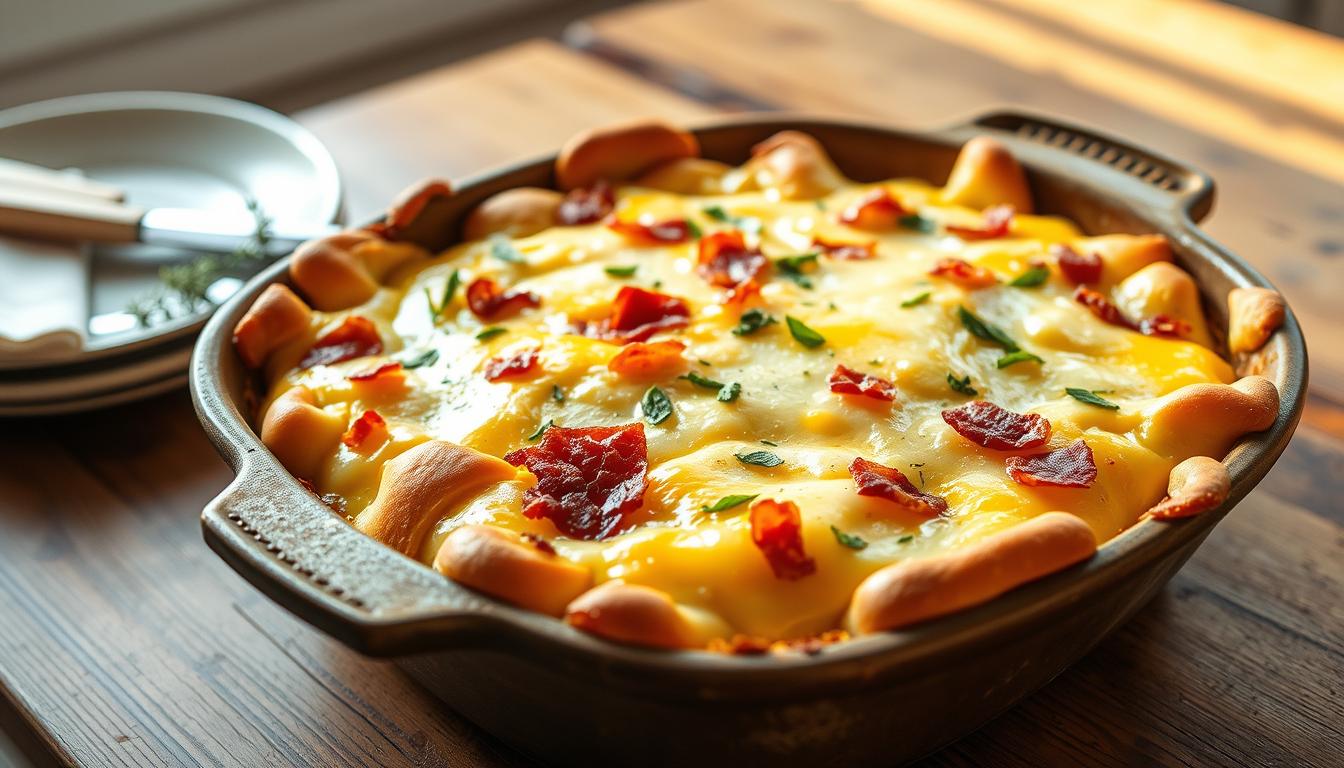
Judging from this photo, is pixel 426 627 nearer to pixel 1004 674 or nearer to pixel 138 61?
pixel 1004 674

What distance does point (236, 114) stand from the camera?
3.21 m

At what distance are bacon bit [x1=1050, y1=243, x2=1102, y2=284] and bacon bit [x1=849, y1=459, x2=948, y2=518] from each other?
2.55 feet

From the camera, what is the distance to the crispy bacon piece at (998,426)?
1.85 m

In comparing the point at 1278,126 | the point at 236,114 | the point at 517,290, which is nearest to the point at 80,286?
the point at 236,114

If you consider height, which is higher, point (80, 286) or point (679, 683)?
point (679, 683)

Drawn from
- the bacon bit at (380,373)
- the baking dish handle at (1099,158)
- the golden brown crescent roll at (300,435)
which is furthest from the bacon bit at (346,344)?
the baking dish handle at (1099,158)

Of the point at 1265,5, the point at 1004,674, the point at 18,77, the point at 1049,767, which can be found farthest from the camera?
the point at 18,77

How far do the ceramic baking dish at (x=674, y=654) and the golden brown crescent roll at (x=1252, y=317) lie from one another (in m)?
0.16

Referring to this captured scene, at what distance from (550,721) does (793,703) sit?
365 mm

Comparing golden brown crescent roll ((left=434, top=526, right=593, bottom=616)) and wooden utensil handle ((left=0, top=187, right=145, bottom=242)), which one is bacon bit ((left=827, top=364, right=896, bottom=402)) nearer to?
golden brown crescent roll ((left=434, top=526, right=593, bottom=616))

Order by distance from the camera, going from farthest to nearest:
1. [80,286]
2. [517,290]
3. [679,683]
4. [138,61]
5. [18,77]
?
1. [138,61]
2. [18,77]
3. [80,286]
4. [517,290]
5. [679,683]

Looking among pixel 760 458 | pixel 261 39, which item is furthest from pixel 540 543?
pixel 261 39

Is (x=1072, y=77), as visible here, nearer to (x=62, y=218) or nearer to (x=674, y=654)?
(x=62, y=218)

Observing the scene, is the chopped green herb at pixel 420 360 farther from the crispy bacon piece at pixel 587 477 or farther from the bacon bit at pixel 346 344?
the crispy bacon piece at pixel 587 477
